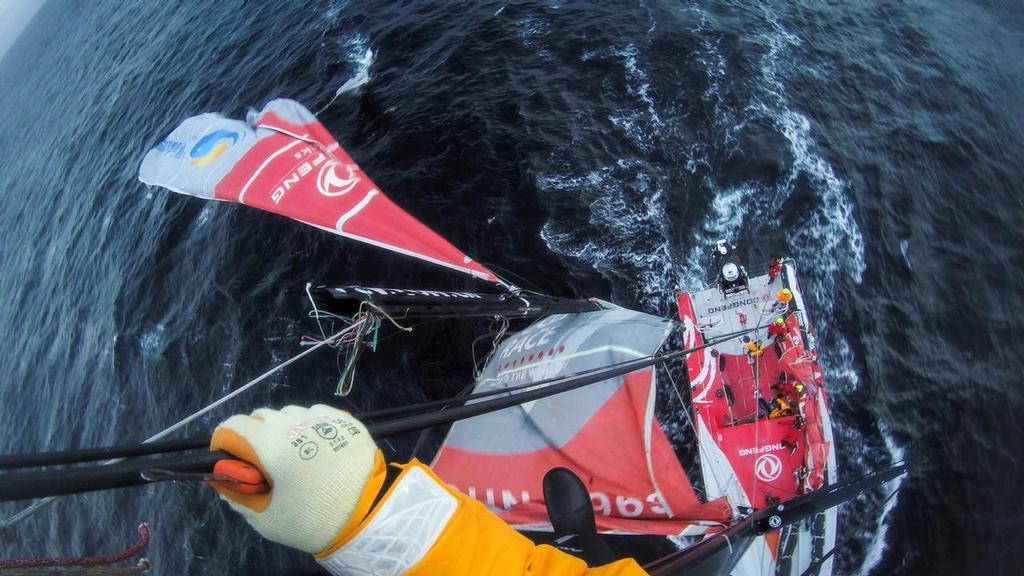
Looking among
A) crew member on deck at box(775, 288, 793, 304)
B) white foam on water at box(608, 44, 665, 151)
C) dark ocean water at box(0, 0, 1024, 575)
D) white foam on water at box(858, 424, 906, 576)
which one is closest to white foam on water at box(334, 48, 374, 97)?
dark ocean water at box(0, 0, 1024, 575)

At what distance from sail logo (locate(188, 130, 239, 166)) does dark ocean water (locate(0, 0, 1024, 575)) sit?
5099 millimetres

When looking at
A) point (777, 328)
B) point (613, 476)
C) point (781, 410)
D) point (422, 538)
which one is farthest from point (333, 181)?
point (781, 410)

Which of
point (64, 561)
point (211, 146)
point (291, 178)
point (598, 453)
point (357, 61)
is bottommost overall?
point (598, 453)

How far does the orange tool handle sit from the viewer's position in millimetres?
2555

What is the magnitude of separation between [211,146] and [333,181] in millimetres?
3067

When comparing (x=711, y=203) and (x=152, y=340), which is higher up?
(x=711, y=203)

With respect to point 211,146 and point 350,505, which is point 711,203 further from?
point 350,505

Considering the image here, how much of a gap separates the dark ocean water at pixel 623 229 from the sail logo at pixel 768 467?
163 cm

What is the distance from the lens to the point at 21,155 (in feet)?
140

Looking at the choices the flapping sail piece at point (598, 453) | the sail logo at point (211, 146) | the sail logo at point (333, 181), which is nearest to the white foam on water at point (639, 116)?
the flapping sail piece at point (598, 453)

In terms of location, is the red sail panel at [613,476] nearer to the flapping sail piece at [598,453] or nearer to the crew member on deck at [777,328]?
the flapping sail piece at [598,453]

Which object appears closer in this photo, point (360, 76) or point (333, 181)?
point (333, 181)

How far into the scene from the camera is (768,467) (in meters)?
11.9

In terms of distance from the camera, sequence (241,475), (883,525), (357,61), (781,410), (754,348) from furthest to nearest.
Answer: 1. (357,61)
2. (754,348)
3. (781,410)
4. (883,525)
5. (241,475)
